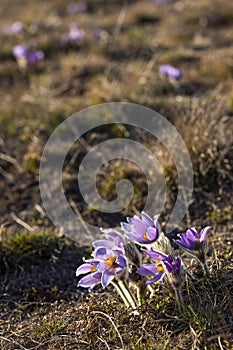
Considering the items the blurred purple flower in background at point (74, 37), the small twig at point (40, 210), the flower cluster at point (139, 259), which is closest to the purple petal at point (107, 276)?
the flower cluster at point (139, 259)

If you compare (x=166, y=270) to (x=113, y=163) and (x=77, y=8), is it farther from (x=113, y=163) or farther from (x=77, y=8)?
(x=77, y=8)

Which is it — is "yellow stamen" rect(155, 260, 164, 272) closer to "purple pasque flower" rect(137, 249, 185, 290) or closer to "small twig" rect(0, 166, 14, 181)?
"purple pasque flower" rect(137, 249, 185, 290)

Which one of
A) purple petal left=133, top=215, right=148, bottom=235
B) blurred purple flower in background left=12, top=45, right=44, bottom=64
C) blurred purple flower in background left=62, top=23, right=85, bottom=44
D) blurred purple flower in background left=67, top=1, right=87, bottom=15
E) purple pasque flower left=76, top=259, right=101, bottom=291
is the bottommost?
blurred purple flower in background left=67, top=1, right=87, bottom=15

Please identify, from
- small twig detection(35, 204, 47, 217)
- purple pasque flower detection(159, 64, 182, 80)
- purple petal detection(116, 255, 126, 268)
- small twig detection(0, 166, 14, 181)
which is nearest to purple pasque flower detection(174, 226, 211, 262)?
purple petal detection(116, 255, 126, 268)

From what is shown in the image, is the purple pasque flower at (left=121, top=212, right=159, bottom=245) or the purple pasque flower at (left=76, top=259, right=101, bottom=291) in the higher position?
the purple pasque flower at (left=121, top=212, right=159, bottom=245)

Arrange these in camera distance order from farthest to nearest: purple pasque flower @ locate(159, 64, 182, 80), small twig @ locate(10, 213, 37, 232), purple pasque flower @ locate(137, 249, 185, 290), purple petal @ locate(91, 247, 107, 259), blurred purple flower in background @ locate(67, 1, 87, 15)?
blurred purple flower in background @ locate(67, 1, 87, 15), purple pasque flower @ locate(159, 64, 182, 80), small twig @ locate(10, 213, 37, 232), purple petal @ locate(91, 247, 107, 259), purple pasque flower @ locate(137, 249, 185, 290)

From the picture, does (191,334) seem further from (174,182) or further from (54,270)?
(174,182)

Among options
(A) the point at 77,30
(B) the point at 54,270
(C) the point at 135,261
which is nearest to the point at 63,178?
(B) the point at 54,270

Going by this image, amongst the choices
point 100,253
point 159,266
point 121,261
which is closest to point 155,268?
point 159,266

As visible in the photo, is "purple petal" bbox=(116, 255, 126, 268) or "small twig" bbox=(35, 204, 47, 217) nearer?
"purple petal" bbox=(116, 255, 126, 268)
